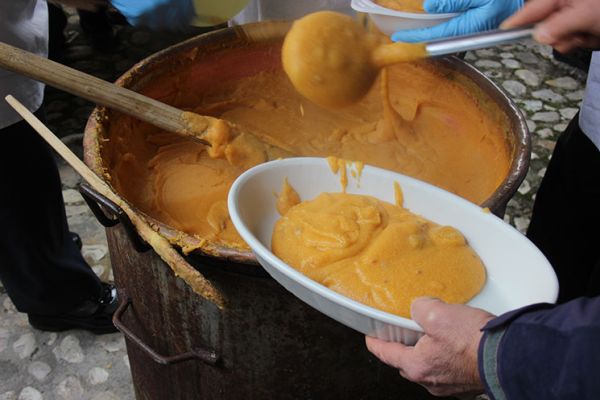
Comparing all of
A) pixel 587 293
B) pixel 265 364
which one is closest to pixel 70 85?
pixel 265 364

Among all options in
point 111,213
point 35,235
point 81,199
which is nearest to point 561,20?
point 111,213

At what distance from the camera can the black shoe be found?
2.46 meters

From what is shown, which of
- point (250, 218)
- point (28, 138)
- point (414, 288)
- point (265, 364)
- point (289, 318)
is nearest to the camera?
point (414, 288)

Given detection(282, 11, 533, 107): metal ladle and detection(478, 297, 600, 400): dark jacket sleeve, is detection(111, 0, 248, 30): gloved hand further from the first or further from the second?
detection(478, 297, 600, 400): dark jacket sleeve

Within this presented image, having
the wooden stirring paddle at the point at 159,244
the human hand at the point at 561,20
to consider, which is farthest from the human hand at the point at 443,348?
the human hand at the point at 561,20

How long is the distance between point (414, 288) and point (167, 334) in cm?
80

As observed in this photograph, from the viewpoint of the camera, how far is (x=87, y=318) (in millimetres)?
2475

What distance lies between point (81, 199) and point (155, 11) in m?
1.97

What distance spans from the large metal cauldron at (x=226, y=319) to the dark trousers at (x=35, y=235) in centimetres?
50

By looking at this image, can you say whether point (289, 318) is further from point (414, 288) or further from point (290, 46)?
point (290, 46)

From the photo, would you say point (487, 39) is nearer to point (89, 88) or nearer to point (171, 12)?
point (171, 12)

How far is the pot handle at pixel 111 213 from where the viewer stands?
1.25m

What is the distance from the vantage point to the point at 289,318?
1.36 metres

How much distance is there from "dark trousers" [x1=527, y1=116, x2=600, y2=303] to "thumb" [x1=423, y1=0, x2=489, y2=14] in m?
0.73
